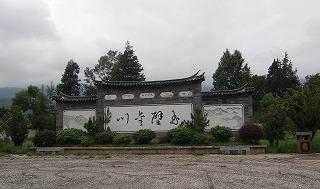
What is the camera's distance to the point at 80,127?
25594 millimetres

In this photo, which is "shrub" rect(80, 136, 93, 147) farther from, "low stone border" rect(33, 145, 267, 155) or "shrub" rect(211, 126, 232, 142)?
"shrub" rect(211, 126, 232, 142)

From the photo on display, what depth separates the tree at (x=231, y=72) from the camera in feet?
156

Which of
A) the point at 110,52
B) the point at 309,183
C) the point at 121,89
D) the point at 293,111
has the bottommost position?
the point at 309,183

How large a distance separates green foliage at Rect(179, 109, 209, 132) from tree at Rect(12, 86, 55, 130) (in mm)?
17100

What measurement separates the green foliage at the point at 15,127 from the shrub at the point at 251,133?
39.5ft

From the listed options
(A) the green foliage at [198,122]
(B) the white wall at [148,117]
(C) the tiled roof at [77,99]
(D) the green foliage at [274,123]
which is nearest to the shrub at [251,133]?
(D) the green foliage at [274,123]

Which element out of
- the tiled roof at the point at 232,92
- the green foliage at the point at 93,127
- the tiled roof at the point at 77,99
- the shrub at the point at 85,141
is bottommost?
the shrub at the point at 85,141

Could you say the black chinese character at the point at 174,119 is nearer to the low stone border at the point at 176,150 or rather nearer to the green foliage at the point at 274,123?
the low stone border at the point at 176,150

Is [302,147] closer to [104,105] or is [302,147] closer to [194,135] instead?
[194,135]

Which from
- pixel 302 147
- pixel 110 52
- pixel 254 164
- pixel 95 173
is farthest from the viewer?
pixel 110 52

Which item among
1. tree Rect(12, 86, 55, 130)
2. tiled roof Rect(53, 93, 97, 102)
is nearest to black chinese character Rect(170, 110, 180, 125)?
tiled roof Rect(53, 93, 97, 102)

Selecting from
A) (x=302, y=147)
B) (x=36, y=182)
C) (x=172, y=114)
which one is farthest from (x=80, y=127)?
(x=36, y=182)

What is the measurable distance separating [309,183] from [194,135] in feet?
37.2

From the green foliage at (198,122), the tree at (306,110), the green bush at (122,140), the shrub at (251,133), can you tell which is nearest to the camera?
the tree at (306,110)
